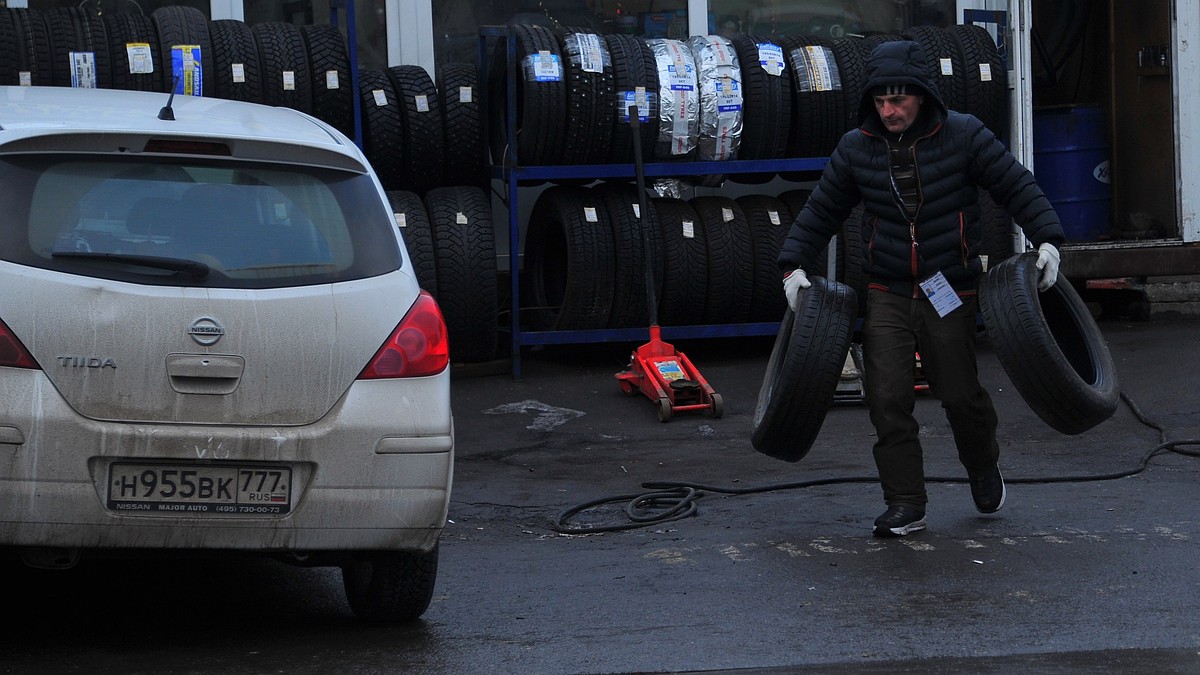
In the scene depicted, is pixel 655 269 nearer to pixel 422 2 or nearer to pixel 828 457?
pixel 828 457

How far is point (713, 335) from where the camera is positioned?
31.8 ft

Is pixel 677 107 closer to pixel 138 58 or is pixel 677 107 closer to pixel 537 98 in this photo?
pixel 537 98

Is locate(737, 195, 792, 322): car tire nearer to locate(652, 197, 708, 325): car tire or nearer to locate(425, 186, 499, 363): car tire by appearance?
locate(652, 197, 708, 325): car tire

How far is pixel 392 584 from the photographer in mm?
4551

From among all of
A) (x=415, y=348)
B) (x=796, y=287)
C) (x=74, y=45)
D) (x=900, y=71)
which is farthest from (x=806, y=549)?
(x=74, y=45)

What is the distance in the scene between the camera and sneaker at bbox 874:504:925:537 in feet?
18.8

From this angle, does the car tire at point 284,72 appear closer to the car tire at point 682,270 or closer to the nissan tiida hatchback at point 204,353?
the car tire at point 682,270

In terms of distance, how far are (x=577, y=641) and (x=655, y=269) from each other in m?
5.30

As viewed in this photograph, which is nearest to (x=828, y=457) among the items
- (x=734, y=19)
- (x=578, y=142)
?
(x=578, y=142)

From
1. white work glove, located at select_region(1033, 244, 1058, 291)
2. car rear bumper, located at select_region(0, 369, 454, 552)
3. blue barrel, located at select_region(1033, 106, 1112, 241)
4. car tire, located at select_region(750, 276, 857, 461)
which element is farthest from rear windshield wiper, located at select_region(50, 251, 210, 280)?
blue barrel, located at select_region(1033, 106, 1112, 241)

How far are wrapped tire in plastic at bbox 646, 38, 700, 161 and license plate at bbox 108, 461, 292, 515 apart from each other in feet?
19.3

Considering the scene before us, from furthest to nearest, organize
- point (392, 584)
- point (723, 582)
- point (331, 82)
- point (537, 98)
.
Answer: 1. point (331, 82)
2. point (537, 98)
3. point (723, 582)
4. point (392, 584)

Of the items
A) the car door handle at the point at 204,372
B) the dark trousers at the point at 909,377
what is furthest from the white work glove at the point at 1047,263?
the car door handle at the point at 204,372

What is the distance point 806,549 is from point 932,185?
1476 mm
